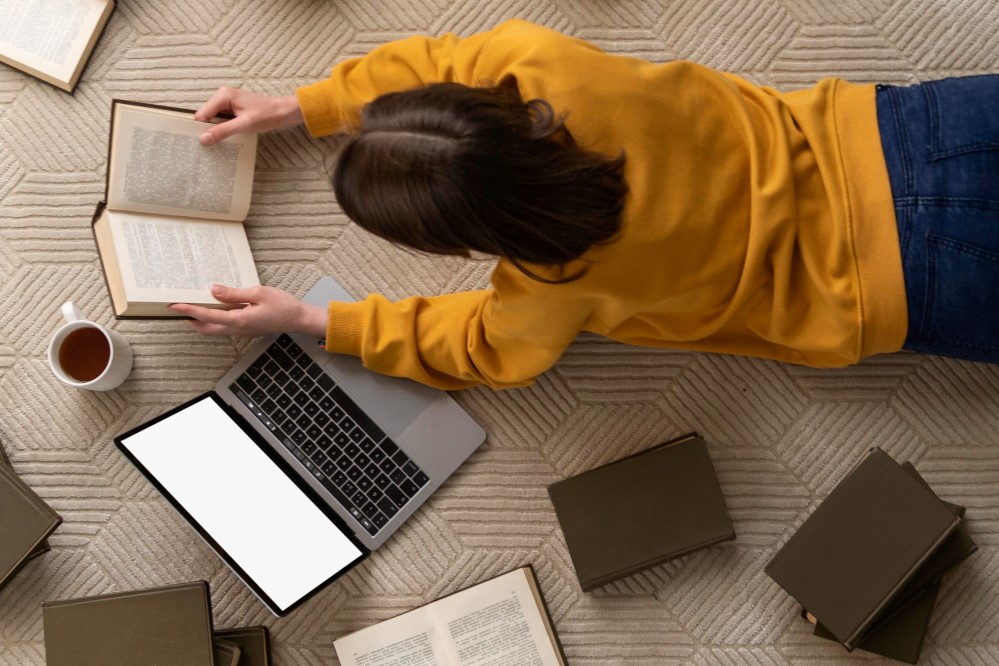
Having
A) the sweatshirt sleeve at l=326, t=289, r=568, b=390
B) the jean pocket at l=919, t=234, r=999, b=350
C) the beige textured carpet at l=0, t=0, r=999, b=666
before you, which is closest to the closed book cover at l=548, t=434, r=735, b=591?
the beige textured carpet at l=0, t=0, r=999, b=666

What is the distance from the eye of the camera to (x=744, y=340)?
0.82 m

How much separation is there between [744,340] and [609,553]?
266 millimetres

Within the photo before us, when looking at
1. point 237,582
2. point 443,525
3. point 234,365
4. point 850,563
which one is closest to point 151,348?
point 234,365

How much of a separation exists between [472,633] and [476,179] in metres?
0.53

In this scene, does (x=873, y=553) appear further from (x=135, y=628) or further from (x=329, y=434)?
(x=135, y=628)

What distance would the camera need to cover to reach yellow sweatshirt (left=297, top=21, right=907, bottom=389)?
604 mm

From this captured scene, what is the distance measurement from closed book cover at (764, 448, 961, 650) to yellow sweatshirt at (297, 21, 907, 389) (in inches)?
5.2

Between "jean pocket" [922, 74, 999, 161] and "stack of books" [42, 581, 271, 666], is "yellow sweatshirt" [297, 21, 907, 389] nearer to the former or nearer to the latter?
"jean pocket" [922, 74, 999, 161]

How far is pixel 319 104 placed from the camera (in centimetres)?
82

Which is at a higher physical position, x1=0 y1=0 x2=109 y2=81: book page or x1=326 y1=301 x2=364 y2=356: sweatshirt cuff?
x1=0 y1=0 x2=109 y2=81: book page

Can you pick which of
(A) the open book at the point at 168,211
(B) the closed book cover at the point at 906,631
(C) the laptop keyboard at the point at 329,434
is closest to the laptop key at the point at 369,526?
(C) the laptop keyboard at the point at 329,434

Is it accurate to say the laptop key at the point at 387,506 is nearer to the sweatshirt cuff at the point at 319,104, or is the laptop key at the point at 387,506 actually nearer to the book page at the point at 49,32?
the sweatshirt cuff at the point at 319,104

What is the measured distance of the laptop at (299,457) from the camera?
2.48ft

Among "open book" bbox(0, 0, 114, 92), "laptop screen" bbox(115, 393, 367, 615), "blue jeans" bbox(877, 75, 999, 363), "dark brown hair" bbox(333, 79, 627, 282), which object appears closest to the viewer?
"dark brown hair" bbox(333, 79, 627, 282)
